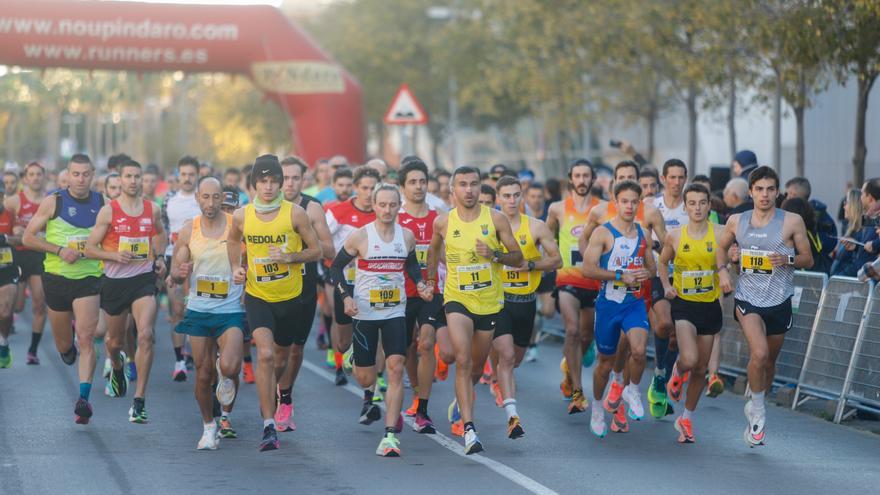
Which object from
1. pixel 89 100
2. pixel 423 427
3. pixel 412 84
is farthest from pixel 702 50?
pixel 89 100

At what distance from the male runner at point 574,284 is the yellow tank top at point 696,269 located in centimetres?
124

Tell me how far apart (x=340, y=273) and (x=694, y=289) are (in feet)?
8.44

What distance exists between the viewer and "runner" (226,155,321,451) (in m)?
10.5

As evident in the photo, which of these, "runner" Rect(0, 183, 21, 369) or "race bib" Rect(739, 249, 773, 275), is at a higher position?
"race bib" Rect(739, 249, 773, 275)

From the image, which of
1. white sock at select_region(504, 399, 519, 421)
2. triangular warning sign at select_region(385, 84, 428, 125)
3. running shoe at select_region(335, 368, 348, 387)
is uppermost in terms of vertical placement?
triangular warning sign at select_region(385, 84, 428, 125)

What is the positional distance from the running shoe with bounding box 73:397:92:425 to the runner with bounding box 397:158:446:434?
→ 231 cm

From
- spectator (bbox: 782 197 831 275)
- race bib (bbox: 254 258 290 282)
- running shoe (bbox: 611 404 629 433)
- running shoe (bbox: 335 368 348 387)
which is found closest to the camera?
race bib (bbox: 254 258 290 282)

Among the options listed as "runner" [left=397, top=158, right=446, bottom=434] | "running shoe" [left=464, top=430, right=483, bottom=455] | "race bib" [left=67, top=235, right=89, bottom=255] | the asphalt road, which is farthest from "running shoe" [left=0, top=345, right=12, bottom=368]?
"running shoe" [left=464, top=430, right=483, bottom=455]

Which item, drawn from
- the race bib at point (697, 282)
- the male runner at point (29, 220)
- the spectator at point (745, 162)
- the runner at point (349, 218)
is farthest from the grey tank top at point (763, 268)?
the male runner at point (29, 220)

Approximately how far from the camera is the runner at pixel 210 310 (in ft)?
34.7

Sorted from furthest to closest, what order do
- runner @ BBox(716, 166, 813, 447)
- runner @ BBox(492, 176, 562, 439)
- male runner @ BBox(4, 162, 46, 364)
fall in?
male runner @ BBox(4, 162, 46, 364), runner @ BBox(492, 176, 562, 439), runner @ BBox(716, 166, 813, 447)

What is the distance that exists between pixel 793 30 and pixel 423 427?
750 centimetres

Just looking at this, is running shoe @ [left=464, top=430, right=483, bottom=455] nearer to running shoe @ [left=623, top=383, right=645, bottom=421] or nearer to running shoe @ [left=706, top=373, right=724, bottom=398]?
running shoe @ [left=623, top=383, right=645, bottom=421]

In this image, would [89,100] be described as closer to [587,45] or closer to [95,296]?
[587,45]
